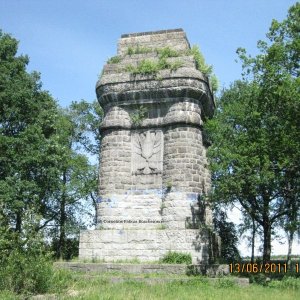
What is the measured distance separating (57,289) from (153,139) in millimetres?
7811

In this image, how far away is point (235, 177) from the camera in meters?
16.8

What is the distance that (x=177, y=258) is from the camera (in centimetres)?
1469

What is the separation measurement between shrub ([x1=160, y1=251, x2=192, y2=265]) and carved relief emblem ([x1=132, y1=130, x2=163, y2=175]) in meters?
3.20

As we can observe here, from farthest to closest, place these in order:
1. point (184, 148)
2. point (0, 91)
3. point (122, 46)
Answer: point (0, 91), point (122, 46), point (184, 148)

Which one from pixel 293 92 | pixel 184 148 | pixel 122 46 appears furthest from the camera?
pixel 122 46

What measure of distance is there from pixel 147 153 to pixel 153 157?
11.3 inches

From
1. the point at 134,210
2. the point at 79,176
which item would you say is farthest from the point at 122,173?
the point at 79,176

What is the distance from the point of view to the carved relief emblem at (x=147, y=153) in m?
16.7

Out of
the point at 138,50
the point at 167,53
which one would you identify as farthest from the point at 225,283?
the point at 138,50

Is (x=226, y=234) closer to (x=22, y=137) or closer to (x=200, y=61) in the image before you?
(x=22, y=137)

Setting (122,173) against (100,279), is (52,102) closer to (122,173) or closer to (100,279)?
(122,173)

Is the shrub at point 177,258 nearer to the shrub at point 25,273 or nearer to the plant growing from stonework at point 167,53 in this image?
the shrub at point 25,273

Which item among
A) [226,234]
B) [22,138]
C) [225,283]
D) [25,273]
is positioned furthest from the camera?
[226,234]

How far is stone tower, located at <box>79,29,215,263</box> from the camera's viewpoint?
1545cm
